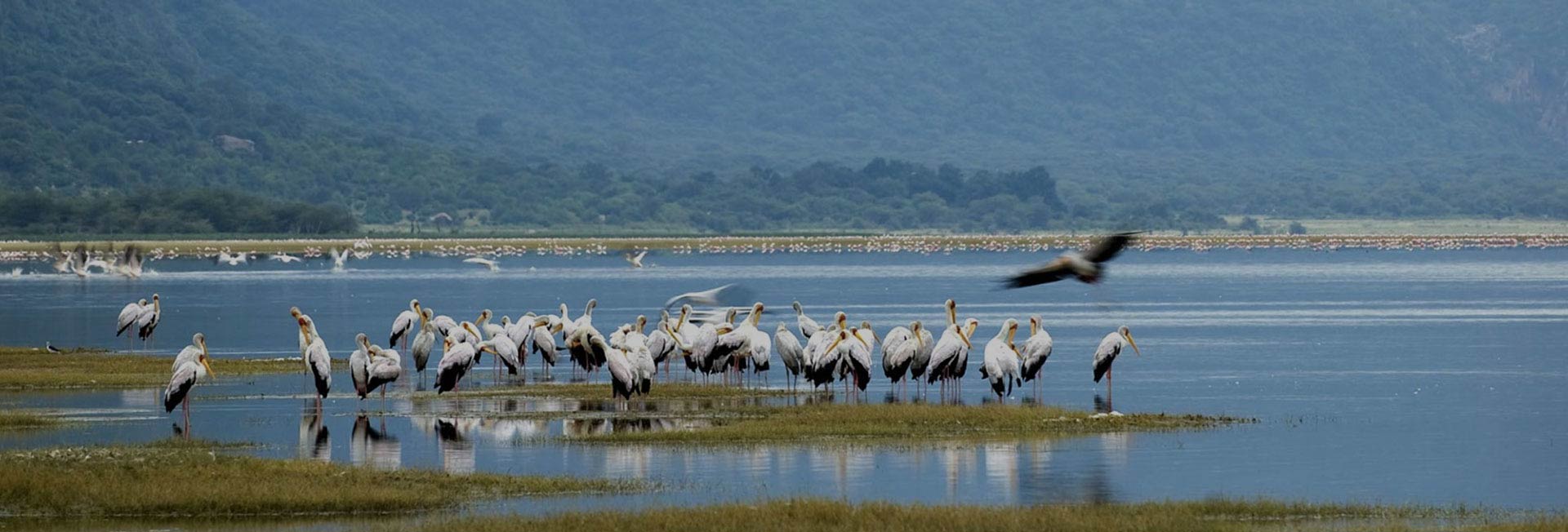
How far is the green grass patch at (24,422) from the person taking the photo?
88.0ft

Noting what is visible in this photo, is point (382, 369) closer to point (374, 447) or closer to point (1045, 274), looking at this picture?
point (374, 447)

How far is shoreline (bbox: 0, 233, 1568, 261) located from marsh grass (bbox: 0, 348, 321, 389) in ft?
246

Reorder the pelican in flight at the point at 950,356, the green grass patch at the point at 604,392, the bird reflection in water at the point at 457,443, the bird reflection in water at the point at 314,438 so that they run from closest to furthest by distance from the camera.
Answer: the bird reflection in water at the point at 457,443, the bird reflection in water at the point at 314,438, the pelican in flight at the point at 950,356, the green grass patch at the point at 604,392

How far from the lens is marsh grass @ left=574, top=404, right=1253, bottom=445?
84.5 feet

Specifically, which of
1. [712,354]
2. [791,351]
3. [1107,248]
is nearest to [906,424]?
[791,351]

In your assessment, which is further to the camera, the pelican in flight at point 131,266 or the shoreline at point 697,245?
the shoreline at point 697,245

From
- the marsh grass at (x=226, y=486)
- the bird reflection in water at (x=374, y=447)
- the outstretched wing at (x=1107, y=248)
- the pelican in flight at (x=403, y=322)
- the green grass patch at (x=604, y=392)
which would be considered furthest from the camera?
the pelican in flight at (x=403, y=322)

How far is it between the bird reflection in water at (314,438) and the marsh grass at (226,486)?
1349 millimetres

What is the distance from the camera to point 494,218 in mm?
188375

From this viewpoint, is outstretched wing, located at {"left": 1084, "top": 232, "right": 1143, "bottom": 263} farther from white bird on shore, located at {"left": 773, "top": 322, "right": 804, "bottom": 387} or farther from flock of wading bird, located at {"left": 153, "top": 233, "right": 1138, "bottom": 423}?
white bird on shore, located at {"left": 773, "top": 322, "right": 804, "bottom": 387}

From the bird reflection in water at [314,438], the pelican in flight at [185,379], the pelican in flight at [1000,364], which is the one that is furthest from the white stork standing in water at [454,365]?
the pelican in flight at [1000,364]

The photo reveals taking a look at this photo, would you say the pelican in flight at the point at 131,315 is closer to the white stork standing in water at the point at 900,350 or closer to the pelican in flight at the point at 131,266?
the white stork standing in water at the point at 900,350

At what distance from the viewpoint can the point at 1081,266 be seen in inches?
776

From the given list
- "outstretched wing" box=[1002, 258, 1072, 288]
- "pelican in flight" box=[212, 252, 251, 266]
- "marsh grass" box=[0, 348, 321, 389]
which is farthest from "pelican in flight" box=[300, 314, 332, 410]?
"pelican in flight" box=[212, 252, 251, 266]
